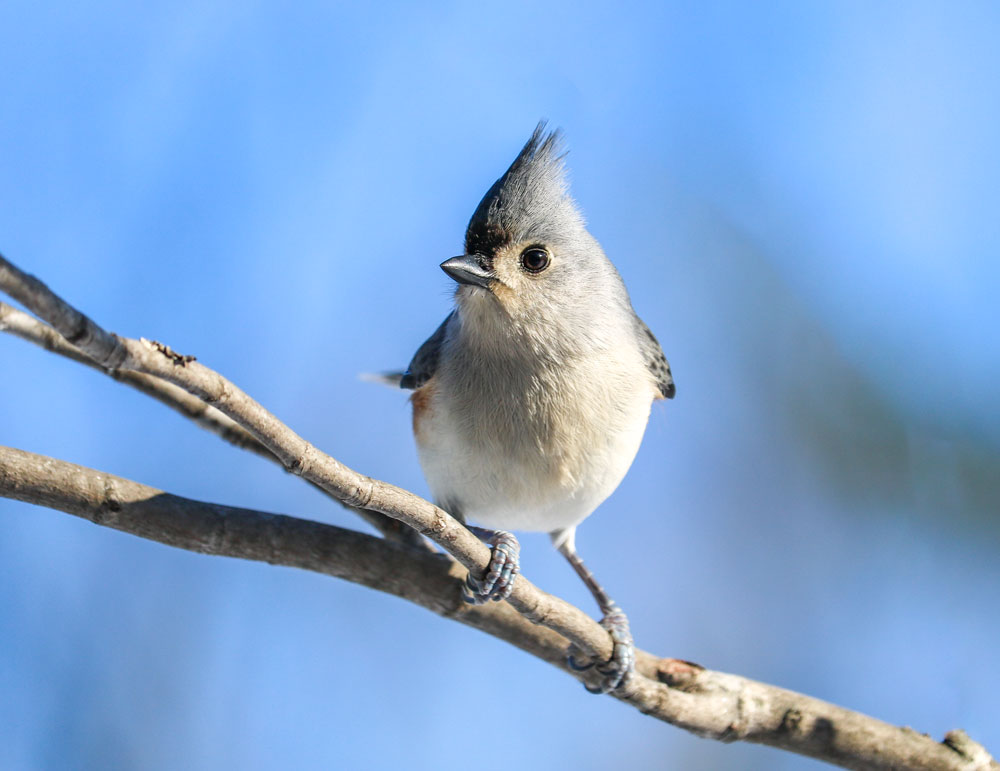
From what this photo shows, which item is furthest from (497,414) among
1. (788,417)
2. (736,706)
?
(788,417)

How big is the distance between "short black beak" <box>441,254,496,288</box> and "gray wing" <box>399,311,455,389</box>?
0.24m

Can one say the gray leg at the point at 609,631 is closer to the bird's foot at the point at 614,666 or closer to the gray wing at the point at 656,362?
the bird's foot at the point at 614,666

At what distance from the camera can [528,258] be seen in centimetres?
175

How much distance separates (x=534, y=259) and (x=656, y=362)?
0.46 metres

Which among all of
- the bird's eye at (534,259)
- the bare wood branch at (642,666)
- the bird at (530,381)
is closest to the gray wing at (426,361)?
the bird at (530,381)

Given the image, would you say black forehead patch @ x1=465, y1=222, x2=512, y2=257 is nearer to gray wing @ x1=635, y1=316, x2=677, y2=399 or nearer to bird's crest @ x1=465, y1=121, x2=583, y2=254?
bird's crest @ x1=465, y1=121, x2=583, y2=254

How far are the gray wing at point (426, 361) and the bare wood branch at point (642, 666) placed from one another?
401 millimetres

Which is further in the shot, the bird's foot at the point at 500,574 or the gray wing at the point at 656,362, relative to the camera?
the gray wing at the point at 656,362

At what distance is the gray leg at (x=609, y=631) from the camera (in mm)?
1709

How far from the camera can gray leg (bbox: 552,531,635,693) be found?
5.61 feet

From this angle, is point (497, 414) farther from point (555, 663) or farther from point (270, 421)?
point (270, 421)

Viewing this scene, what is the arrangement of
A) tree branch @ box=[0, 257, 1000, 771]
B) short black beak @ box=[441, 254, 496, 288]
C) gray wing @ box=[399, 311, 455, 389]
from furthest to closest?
gray wing @ box=[399, 311, 455, 389] → short black beak @ box=[441, 254, 496, 288] → tree branch @ box=[0, 257, 1000, 771]

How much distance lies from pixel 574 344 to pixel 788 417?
152cm

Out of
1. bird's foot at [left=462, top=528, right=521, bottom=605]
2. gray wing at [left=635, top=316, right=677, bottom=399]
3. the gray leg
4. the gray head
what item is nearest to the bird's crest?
the gray head
